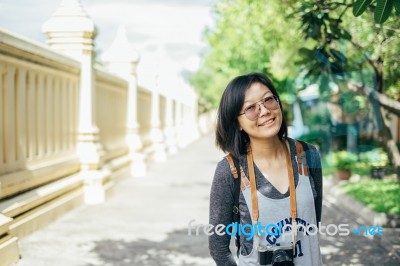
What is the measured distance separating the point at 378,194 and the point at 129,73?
6965 millimetres

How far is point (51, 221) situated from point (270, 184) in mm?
5370

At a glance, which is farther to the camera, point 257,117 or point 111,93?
point 111,93

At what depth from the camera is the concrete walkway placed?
5637 mm

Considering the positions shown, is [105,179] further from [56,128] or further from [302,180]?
[302,180]

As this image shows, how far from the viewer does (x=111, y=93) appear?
498 inches

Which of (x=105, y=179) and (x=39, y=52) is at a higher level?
(x=39, y=52)

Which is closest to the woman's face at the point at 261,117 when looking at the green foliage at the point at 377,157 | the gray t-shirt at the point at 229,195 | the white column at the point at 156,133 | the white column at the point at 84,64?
the gray t-shirt at the point at 229,195

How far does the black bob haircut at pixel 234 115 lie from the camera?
2.66 metres

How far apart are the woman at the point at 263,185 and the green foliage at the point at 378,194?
5.43 metres

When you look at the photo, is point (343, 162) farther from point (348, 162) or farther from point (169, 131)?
point (169, 131)

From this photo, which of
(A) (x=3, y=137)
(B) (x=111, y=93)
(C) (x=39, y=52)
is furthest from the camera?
(B) (x=111, y=93)

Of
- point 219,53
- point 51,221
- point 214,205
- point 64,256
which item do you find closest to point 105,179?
point 51,221

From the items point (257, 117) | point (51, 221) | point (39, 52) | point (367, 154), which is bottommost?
point (51, 221)

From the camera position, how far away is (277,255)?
2.43 m
